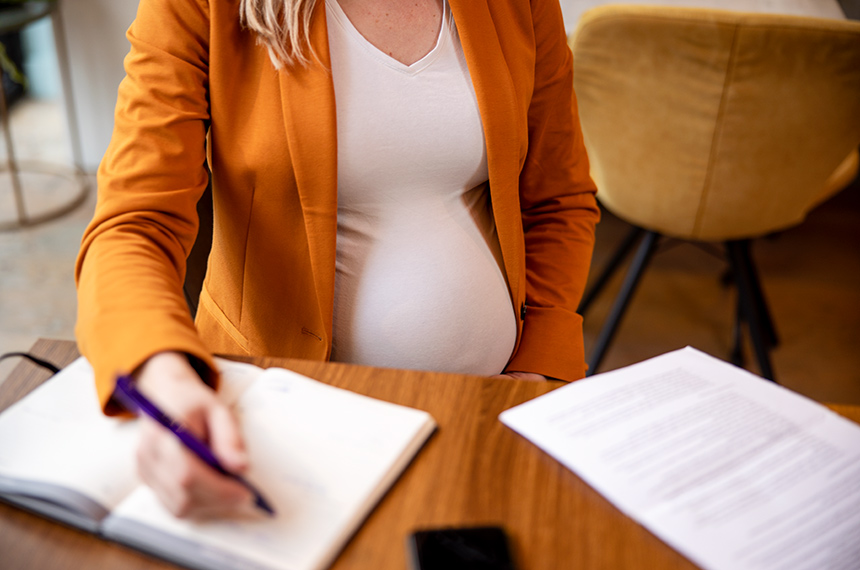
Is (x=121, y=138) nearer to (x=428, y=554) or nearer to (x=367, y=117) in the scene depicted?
(x=367, y=117)

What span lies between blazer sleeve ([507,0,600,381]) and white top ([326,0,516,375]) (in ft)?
0.24

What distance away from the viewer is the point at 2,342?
1.79 meters

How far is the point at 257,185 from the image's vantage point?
29.4 inches

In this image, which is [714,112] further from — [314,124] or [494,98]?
[314,124]

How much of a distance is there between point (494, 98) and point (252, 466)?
1.63ft

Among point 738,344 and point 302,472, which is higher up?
point 302,472

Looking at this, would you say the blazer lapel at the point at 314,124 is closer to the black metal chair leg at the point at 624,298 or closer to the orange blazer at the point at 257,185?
the orange blazer at the point at 257,185

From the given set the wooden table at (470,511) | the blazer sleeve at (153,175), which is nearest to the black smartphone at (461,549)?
the wooden table at (470,511)

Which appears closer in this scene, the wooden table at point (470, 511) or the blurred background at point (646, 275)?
the wooden table at point (470, 511)

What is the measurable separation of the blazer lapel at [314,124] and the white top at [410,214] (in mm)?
29

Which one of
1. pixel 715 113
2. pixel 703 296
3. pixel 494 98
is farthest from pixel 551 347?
pixel 703 296

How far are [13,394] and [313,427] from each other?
0.83 ft

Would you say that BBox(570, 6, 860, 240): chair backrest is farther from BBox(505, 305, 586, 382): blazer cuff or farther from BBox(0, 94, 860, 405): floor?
BBox(505, 305, 586, 382): blazer cuff

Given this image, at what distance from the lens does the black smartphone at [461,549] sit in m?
0.42
